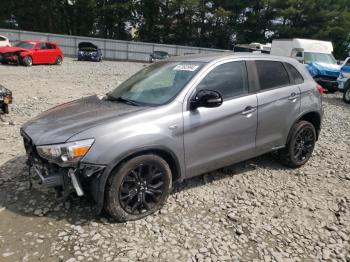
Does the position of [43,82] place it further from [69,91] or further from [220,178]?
[220,178]

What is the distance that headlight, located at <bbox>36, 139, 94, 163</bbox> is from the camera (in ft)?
11.3

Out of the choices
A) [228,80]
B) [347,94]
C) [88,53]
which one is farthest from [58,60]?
[228,80]

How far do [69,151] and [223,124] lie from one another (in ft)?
6.18

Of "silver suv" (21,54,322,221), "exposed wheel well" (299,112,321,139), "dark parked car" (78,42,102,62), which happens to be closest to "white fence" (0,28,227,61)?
"dark parked car" (78,42,102,62)

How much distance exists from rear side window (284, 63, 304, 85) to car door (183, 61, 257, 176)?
0.99 meters

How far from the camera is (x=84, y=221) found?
12.6 ft

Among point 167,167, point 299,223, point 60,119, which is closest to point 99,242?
point 167,167

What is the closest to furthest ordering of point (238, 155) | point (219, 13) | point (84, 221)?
1. point (84, 221)
2. point (238, 155)
3. point (219, 13)

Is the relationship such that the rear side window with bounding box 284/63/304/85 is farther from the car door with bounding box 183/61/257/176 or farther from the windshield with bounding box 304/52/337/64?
the windshield with bounding box 304/52/337/64

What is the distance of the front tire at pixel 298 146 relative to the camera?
531 centimetres

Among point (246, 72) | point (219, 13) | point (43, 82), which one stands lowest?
point (43, 82)

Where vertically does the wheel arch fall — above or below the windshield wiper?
below

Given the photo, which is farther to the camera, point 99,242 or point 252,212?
point 252,212

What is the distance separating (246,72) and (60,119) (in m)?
2.46
